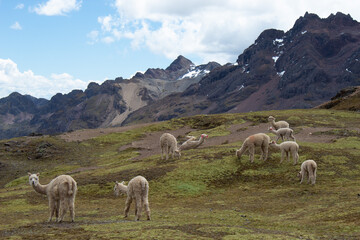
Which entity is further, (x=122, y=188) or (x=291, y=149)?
(x=291, y=149)

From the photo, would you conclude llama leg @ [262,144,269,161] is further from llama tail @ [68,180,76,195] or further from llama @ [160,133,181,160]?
llama tail @ [68,180,76,195]

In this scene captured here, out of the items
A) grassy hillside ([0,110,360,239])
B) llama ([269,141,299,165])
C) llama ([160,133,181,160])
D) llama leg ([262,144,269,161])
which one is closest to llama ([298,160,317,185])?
grassy hillside ([0,110,360,239])

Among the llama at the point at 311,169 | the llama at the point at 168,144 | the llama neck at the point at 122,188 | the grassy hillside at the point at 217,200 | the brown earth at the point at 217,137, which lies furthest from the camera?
the brown earth at the point at 217,137

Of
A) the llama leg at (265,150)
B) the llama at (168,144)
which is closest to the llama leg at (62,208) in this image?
the llama at (168,144)

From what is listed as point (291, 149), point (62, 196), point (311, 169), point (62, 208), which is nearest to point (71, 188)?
point (62, 196)

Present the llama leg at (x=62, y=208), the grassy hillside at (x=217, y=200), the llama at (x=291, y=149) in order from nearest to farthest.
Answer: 1. the grassy hillside at (x=217, y=200)
2. the llama leg at (x=62, y=208)
3. the llama at (x=291, y=149)

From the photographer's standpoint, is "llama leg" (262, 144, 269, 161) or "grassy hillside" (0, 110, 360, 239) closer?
"grassy hillside" (0, 110, 360, 239)

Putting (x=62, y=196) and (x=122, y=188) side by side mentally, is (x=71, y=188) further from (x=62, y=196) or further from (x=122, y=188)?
(x=122, y=188)

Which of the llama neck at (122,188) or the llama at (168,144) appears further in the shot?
the llama at (168,144)

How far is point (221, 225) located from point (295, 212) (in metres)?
6.24

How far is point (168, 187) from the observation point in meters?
34.1

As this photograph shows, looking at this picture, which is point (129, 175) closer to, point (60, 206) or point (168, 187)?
point (168, 187)

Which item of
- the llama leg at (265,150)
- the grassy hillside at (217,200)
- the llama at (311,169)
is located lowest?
the grassy hillside at (217,200)

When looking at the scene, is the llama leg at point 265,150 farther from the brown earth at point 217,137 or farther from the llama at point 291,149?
the brown earth at point 217,137
